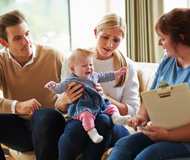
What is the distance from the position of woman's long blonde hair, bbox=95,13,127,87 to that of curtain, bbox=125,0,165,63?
118 centimetres

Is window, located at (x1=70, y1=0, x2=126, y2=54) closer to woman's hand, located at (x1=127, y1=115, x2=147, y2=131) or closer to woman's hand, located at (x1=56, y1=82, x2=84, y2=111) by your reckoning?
woman's hand, located at (x1=56, y1=82, x2=84, y2=111)

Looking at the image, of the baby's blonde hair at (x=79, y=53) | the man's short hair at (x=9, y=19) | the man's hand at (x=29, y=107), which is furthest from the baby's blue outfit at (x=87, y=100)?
the man's short hair at (x=9, y=19)

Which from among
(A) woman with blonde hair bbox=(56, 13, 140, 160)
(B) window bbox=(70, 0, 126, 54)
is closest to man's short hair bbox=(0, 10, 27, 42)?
(A) woman with blonde hair bbox=(56, 13, 140, 160)

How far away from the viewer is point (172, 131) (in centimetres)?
133

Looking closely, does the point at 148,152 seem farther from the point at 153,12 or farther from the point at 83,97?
the point at 153,12

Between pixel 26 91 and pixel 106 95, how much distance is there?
2.07 feet

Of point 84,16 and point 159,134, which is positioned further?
point 84,16

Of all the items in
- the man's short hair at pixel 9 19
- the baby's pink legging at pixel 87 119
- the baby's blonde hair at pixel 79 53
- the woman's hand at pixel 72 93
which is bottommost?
the baby's pink legging at pixel 87 119

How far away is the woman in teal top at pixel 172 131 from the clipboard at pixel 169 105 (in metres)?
0.04

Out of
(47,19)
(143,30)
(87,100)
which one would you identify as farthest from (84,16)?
(87,100)

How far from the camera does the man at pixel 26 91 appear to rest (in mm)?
1757

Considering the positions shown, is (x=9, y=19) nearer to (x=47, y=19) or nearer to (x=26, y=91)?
(x=26, y=91)

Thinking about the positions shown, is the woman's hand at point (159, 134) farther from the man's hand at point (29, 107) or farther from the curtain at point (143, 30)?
the curtain at point (143, 30)

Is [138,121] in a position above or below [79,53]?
below
